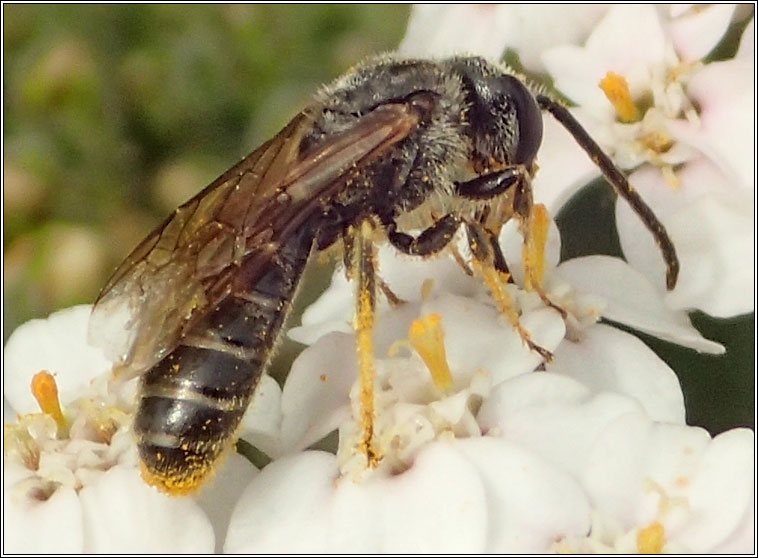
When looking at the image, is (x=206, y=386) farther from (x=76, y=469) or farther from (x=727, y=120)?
(x=727, y=120)

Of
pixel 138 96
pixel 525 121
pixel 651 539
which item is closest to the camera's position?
pixel 651 539

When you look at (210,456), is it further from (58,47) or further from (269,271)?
(58,47)

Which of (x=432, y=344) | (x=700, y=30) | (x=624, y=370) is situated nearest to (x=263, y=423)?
(x=432, y=344)

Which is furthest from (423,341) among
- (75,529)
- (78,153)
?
(78,153)

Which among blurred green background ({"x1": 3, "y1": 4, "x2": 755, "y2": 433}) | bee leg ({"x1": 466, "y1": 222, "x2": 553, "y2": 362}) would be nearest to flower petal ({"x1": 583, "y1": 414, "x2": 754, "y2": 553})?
bee leg ({"x1": 466, "y1": 222, "x2": 553, "y2": 362})

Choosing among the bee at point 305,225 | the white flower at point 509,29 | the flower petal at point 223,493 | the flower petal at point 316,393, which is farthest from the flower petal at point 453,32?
the flower petal at point 223,493
